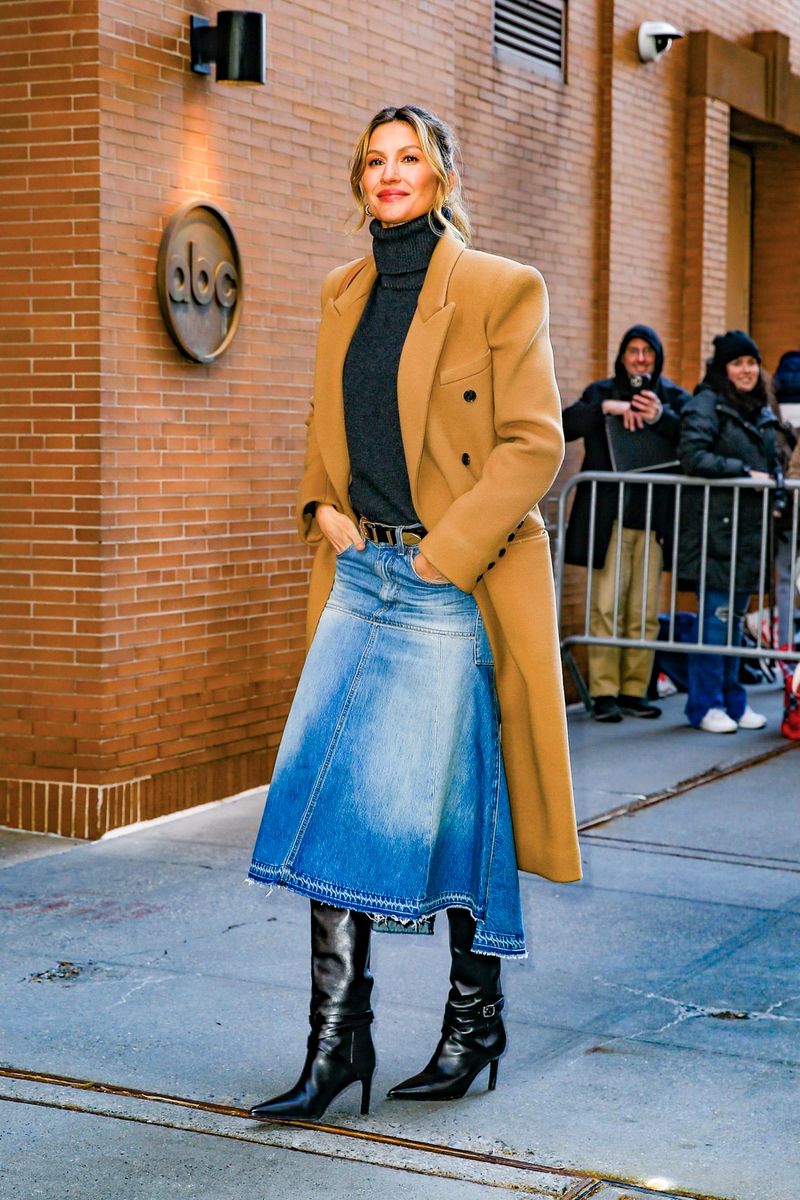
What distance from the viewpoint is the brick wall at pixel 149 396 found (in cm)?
673

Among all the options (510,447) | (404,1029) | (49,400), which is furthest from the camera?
(49,400)

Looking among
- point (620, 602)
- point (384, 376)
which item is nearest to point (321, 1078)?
point (384, 376)

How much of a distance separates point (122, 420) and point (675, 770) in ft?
10.7

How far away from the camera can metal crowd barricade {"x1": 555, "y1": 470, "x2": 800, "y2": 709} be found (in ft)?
30.6

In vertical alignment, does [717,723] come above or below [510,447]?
below

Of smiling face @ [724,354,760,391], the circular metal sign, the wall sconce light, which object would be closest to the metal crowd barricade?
smiling face @ [724,354,760,391]

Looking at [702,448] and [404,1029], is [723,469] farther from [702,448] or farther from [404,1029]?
[404,1029]

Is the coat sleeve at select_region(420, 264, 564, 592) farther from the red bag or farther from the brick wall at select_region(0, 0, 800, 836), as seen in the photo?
the red bag

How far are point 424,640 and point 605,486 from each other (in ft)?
20.0

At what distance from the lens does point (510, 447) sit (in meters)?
3.90

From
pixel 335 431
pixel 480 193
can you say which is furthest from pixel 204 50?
pixel 335 431

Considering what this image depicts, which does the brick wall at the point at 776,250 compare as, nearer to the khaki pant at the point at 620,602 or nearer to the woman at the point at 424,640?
the khaki pant at the point at 620,602

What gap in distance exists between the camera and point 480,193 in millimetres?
9820

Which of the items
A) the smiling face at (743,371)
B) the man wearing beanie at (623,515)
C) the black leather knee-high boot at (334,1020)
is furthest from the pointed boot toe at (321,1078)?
the smiling face at (743,371)
